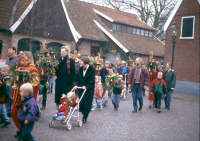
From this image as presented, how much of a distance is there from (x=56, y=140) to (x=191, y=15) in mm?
16845

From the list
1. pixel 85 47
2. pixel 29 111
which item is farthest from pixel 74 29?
pixel 29 111

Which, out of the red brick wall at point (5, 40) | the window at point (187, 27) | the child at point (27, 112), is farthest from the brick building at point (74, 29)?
the child at point (27, 112)

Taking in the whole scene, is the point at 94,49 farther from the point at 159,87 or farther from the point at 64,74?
the point at 64,74

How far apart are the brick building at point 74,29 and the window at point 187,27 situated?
807 centimetres

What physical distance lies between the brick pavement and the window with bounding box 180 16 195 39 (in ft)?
36.0

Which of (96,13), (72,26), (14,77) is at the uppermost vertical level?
(96,13)

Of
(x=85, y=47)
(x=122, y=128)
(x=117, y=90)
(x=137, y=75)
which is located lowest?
(x=122, y=128)

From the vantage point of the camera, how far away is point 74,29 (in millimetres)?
24234

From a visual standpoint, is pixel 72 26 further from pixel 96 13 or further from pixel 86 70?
pixel 86 70

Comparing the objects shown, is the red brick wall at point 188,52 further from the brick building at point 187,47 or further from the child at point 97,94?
the child at point 97,94

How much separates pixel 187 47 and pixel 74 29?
38.4ft

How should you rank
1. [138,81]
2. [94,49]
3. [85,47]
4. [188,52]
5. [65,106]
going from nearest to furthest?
1. [65,106]
2. [138,81]
3. [188,52]
4. [85,47]
5. [94,49]

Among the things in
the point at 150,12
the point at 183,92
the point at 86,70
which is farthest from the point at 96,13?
the point at 86,70

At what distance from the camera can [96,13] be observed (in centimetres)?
3036
